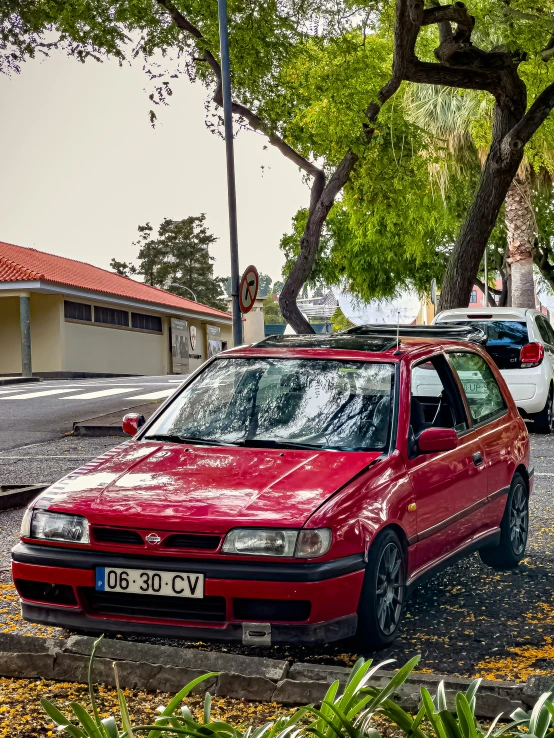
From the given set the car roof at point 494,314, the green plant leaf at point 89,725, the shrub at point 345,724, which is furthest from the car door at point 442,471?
the car roof at point 494,314

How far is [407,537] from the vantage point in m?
5.45

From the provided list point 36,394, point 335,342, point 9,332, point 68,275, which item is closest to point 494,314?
point 335,342

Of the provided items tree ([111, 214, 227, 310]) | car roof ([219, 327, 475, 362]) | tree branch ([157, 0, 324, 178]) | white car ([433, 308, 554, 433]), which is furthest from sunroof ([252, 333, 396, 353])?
tree ([111, 214, 227, 310])

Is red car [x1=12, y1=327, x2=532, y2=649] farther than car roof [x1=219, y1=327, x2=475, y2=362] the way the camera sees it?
No

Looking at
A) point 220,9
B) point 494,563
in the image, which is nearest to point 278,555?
point 494,563

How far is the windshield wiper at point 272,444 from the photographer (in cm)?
570

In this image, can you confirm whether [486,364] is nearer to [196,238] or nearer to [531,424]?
[531,424]

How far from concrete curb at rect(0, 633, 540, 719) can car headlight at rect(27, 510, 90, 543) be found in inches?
18.0

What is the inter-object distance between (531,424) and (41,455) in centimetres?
730

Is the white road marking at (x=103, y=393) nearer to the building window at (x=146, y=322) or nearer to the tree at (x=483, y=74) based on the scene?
the tree at (x=483, y=74)

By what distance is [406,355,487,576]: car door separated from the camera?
226 inches

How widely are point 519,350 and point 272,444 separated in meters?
10.4

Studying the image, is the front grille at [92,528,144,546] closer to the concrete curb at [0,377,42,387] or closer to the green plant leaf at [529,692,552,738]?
the green plant leaf at [529,692,552,738]

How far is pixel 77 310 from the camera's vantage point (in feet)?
155
